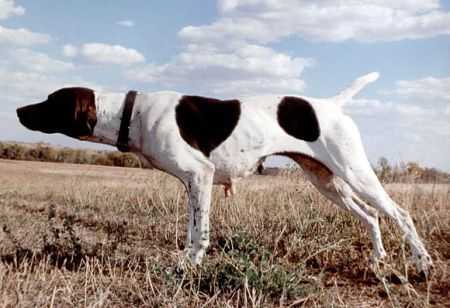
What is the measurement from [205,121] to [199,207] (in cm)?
84

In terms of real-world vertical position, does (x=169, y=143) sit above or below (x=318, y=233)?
above

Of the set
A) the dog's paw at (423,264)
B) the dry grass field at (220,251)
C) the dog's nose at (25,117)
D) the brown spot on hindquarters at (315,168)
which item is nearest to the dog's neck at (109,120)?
the dog's nose at (25,117)

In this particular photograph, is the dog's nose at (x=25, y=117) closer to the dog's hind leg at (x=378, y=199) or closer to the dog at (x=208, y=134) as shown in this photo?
the dog at (x=208, y=134)

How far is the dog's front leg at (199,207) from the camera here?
538 centimetres

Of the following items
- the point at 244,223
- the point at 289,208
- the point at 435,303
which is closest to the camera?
the point at 435,303

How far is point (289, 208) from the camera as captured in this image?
838cm

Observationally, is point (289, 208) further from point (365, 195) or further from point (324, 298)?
point (324, 298)

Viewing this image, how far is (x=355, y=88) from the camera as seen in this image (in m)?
6.32

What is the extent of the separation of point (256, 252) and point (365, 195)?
1.26 metres

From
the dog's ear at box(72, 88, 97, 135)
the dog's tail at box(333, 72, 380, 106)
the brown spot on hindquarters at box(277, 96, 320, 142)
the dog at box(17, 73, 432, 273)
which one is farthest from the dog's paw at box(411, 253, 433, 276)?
the dog's ear at box(72, 88, 97, 135)

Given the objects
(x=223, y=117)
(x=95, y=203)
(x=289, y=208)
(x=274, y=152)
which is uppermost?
(x=223, y=117)

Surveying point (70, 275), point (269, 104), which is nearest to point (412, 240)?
point (269, 104)

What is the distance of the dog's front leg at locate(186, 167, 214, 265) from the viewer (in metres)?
5.38

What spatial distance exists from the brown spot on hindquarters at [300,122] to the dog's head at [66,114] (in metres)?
1.84
